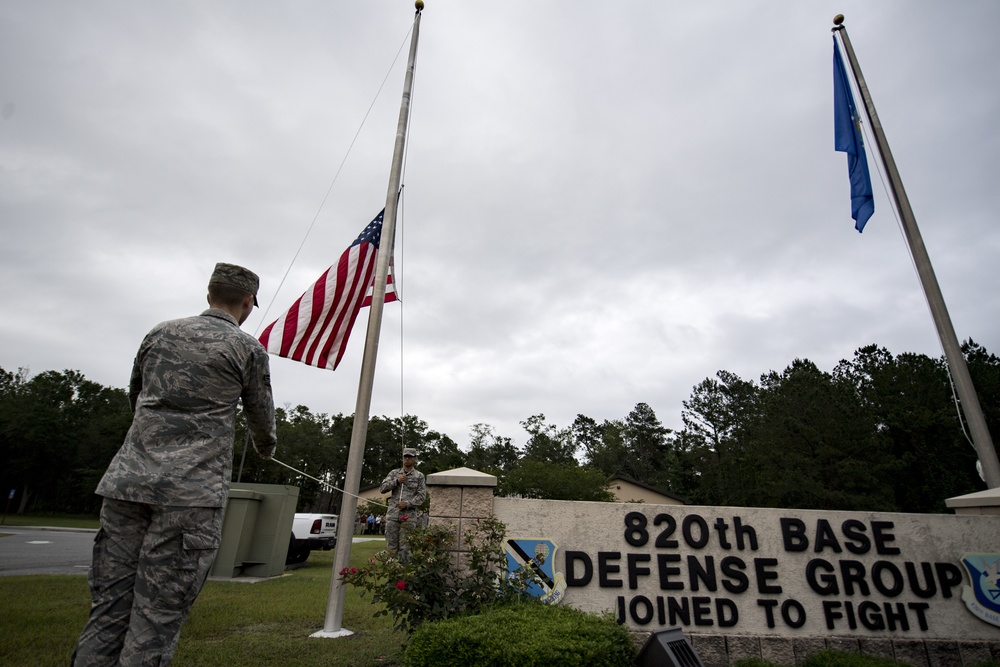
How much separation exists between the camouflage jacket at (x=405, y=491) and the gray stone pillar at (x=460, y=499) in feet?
7.49

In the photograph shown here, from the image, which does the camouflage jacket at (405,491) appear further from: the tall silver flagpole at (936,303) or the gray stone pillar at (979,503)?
the tall silver flagpole at (936,303)

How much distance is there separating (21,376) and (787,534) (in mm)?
71100

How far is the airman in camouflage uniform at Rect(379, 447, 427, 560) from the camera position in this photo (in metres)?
6.91

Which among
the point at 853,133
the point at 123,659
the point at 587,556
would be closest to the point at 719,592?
the point at 587,556

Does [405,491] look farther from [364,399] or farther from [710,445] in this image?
[710,445]

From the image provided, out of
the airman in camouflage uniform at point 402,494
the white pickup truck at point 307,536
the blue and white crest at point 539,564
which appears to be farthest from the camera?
the white pickup truck at point 307,536

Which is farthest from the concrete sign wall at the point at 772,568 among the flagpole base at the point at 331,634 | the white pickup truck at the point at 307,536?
the white pickup truck at the point at 307,536

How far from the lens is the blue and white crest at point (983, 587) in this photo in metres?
4.61

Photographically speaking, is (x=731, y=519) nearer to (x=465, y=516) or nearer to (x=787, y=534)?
(x=787, y=534)

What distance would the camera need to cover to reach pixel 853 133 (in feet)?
27.9

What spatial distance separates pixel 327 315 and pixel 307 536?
6.98m

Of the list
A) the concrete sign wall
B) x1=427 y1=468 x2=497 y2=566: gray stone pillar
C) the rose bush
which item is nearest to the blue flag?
the concrete sign wall

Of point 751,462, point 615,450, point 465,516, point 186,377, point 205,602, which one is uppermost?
point 615,450

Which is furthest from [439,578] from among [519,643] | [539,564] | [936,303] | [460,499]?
[936,303]
